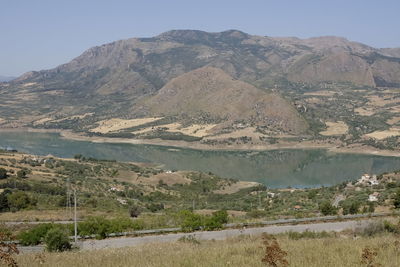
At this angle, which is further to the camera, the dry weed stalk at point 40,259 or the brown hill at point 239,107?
the brown hill at point 239,107

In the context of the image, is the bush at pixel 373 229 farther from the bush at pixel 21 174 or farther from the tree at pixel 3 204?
the bush at pixel 21 174

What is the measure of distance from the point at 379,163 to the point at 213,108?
3430 inches

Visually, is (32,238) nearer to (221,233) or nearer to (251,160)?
(221,233)

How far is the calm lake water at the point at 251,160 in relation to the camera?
93875 millimetres

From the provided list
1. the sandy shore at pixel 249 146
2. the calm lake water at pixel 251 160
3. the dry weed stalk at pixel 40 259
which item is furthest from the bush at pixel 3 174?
the sandy shore at pixel 249 146

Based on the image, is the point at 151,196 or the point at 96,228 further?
the point at 151,196

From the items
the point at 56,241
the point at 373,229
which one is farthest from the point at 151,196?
the point at 373,229

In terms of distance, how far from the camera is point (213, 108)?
7200 inches

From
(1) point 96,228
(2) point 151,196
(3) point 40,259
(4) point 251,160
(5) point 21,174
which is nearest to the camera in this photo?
(3) point 40,259

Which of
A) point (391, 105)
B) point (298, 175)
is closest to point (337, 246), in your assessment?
point (298, 175)

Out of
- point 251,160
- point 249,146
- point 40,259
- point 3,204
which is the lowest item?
point 251,160

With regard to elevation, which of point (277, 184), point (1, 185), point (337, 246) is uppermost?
point (337, 246)

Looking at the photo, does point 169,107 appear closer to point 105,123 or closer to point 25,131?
point 105,123

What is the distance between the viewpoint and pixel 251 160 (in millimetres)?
116375
